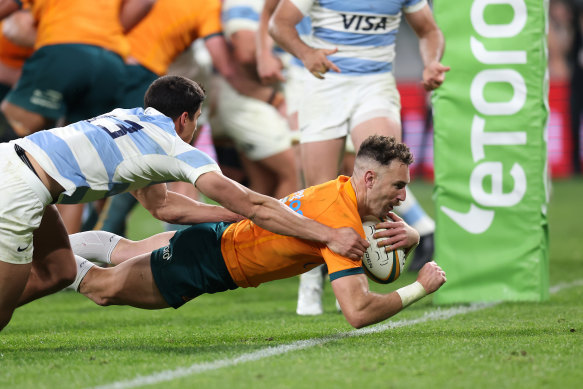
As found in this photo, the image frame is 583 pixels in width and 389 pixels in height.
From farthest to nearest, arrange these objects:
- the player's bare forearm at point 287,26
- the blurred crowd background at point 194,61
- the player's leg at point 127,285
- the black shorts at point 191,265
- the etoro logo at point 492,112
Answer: the blurred crowd background at point 194,61
the etoro logo at point 492,112
the player's bare forearm at point 287,26
the player's leg at point 127,285
the black shorts at point 191,265

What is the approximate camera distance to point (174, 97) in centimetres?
473

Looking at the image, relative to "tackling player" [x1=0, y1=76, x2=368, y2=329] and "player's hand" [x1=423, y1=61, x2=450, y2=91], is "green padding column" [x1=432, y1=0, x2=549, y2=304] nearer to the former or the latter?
"player's hand" [x1=423, y1=61, x2=450, y2=91]

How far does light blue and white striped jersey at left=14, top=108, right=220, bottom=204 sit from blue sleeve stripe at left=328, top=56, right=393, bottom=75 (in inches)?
72.0

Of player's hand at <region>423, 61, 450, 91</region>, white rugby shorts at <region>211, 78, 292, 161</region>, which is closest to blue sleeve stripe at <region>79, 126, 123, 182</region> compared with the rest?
player's hand at <region>423, 61, 450, 91</region>

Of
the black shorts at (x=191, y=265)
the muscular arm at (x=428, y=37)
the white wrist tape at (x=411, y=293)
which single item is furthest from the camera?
the muscular arm at (x=428, y=37)

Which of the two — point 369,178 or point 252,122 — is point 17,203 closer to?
point 369,178

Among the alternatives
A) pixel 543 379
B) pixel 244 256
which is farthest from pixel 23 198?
pixel 543 379

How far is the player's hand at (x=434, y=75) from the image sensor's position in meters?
5.91

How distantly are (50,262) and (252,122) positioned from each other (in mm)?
3665

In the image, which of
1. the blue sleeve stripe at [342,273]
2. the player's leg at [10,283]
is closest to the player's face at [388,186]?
the blue sleeve stripe at [342,273]

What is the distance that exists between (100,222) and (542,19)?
12.9ft

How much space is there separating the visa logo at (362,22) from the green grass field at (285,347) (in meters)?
1.80

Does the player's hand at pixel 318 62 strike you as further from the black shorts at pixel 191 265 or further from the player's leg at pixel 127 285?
the player's leg at pixel 127 285

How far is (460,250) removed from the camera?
6512mm
